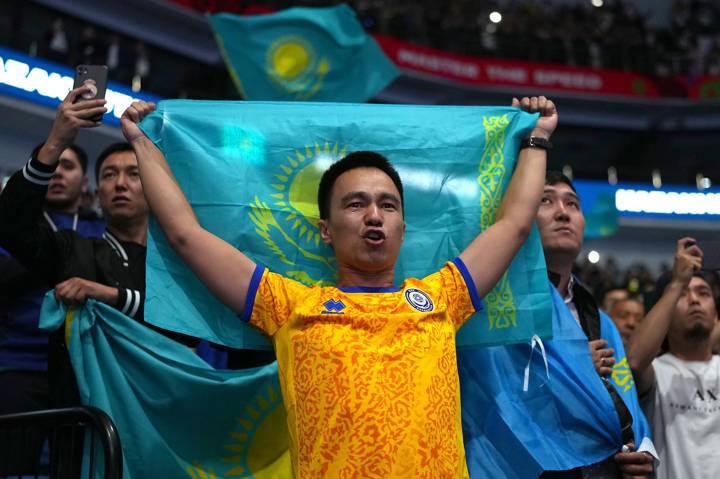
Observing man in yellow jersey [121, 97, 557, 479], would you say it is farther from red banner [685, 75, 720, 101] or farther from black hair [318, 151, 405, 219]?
red banner [685, 75, 720, 101]

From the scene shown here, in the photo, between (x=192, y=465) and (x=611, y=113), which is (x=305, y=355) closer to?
(x=192, y=465)

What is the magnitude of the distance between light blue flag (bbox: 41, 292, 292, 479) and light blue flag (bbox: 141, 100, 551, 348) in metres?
0.26

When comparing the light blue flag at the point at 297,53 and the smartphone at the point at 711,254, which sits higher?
the light blue flag at the point at 297,53

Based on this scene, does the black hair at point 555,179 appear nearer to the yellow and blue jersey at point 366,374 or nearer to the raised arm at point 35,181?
the yellow and blue jersey at point 366,374

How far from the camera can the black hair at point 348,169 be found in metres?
2.21

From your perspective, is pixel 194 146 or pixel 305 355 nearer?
pixel 305 355

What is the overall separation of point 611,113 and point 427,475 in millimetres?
18211

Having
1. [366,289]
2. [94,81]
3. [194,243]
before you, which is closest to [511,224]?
[366,289]

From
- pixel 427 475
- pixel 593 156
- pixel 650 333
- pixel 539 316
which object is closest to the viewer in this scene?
pixel 427 475

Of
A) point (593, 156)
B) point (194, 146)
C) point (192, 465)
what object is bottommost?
point (192, 465)

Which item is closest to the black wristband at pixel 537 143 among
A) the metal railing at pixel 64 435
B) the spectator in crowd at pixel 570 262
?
the spectator in crowd at pixel 570 262

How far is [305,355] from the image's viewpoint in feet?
6.40

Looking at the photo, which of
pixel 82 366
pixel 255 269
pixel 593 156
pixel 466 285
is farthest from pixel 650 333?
pixel 593 156

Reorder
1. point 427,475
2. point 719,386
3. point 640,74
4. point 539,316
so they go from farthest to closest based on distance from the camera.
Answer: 1. point 640,74
2. point 719,386
3. point 539,316
4. point 427,475
